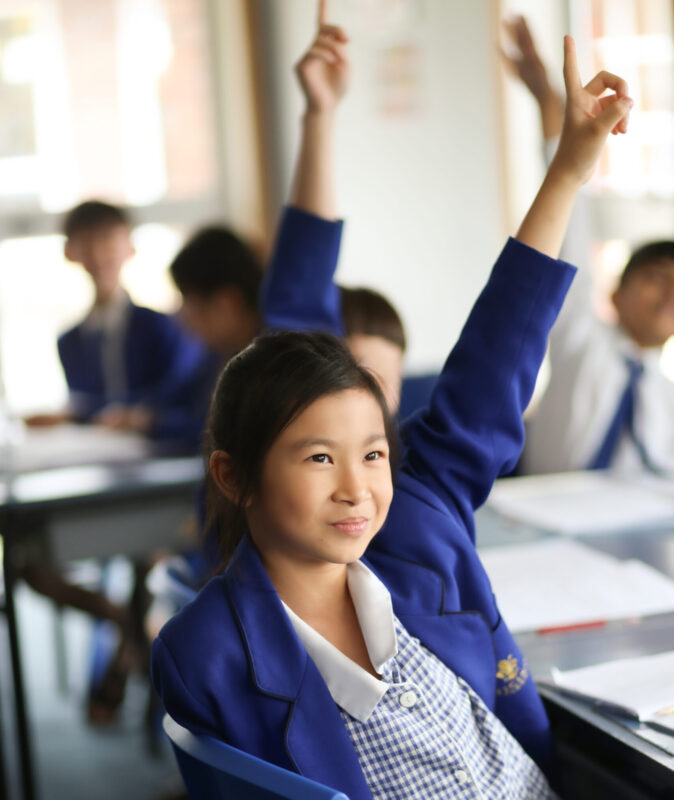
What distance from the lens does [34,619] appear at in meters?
3.93

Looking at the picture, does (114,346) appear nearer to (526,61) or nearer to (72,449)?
(72,449)

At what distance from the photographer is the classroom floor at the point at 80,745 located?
8.04 ft

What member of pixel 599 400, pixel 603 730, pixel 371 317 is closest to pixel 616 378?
pixel 599 400

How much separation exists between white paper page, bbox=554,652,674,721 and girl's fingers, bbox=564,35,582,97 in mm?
562

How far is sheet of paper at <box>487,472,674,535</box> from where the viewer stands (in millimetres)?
1612

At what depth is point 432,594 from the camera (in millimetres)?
1033

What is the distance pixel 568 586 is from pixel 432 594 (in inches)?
13.3

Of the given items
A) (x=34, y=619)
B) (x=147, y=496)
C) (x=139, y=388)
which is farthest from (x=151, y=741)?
(x=34, y=619)

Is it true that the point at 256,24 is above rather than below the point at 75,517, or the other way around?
above

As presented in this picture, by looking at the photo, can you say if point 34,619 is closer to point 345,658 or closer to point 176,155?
point 176,155

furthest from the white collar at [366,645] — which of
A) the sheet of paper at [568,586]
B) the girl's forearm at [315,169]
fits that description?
the girl's forearm at [315,169]

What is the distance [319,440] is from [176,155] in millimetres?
3467

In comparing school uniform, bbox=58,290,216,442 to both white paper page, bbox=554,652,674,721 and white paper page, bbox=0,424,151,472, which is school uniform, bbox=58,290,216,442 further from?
white paper page, bbox=554,652,674,721

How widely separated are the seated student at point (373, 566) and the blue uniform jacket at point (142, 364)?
1874mm
